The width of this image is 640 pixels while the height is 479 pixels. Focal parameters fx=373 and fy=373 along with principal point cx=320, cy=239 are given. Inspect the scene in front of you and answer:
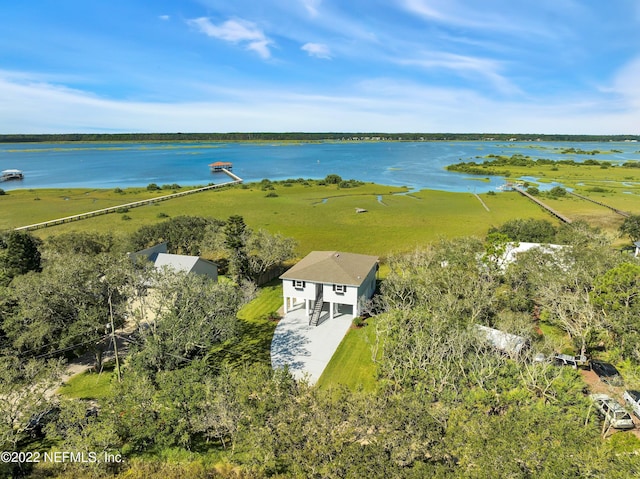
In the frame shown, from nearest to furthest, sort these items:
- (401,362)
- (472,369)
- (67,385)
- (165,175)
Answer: (472,369), (401,362), (67,385), (165,175)

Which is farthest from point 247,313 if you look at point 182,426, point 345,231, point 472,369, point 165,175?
point 165,175

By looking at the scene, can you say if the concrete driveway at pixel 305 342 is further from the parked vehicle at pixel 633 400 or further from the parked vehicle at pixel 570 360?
the parked vehicle at pixel 633 400

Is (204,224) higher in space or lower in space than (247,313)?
higher

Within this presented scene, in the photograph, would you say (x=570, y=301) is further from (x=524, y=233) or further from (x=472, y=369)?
(x=524, y=233)

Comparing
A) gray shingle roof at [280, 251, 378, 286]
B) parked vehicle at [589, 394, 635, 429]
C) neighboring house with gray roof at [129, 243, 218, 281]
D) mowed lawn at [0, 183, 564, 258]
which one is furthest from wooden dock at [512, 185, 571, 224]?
neighboring house with gray roof at [129, 243, 218, 281]

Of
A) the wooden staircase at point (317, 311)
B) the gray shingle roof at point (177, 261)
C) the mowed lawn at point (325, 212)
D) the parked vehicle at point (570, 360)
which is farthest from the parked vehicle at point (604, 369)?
the gray shingle roof at point (177, 261)

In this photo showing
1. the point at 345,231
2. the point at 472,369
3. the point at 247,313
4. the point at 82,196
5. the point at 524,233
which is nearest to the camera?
the point at 472,369

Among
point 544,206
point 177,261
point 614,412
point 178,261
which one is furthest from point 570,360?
point 544,206

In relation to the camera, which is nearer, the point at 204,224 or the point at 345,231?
the point at 204,224
